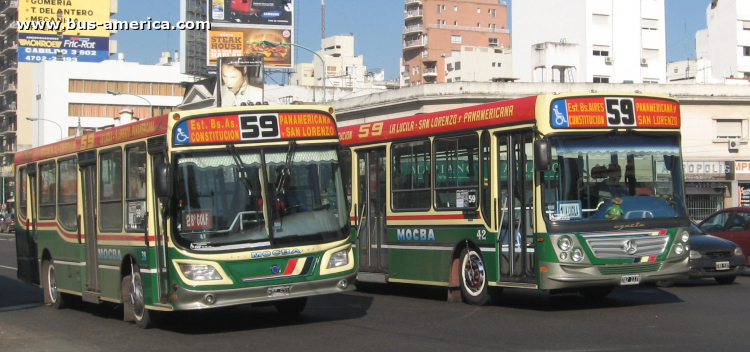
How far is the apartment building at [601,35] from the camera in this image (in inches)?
2299

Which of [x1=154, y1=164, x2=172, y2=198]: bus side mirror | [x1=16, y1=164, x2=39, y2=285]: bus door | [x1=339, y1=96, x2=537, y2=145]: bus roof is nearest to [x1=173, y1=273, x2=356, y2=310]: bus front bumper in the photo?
[x1=154, y1=164, x2=172, y2=198]: bus side mirror

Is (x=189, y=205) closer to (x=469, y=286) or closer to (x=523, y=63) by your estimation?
(x=469, y=286)

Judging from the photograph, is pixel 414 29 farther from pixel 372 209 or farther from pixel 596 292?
pixel 596 292

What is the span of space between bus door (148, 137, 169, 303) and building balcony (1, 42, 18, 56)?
319ft

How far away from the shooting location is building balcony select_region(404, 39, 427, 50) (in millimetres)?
114375

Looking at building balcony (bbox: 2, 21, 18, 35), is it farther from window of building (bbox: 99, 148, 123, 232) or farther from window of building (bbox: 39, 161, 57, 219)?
window of building (bbox: 99, 148, 123, 232)

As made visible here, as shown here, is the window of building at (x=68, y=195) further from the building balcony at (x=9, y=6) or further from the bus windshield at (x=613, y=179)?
the building balcony at (x=9, y=6)

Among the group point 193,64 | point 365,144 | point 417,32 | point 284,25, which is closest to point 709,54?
point 284,25

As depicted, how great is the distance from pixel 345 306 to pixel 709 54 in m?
66.4

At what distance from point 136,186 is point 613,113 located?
6.25 metres

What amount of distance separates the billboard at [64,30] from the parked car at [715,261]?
8410 centimetres

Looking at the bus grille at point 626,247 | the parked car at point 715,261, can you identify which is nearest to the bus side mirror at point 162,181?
the bus grille at point 626,247

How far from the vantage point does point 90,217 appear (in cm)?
1384

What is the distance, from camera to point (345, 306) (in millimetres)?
14117
